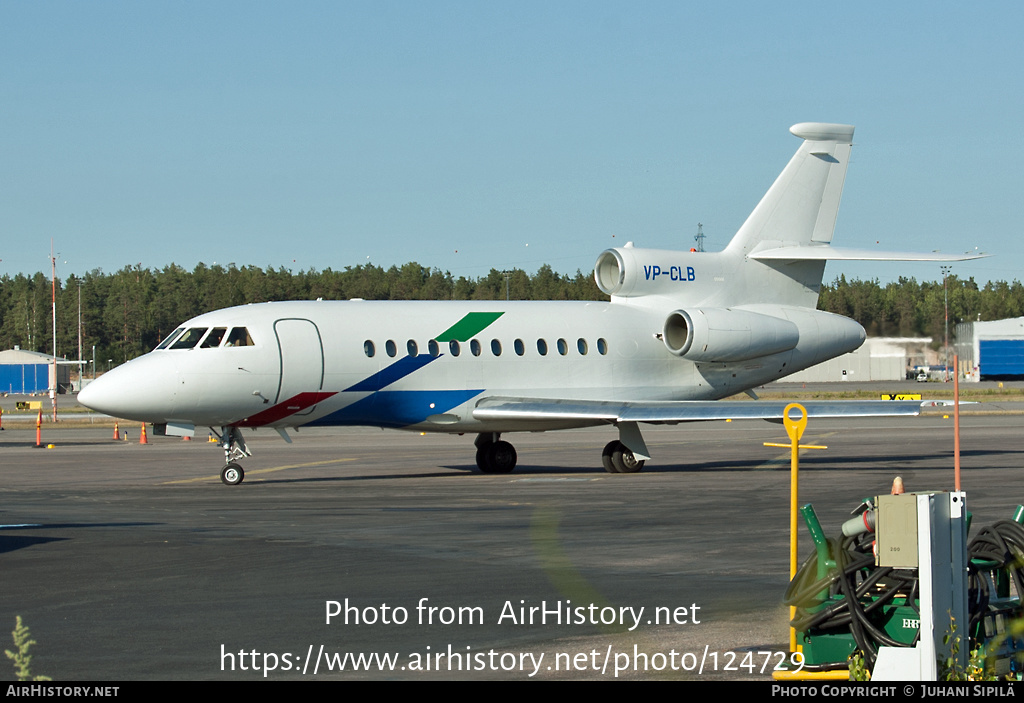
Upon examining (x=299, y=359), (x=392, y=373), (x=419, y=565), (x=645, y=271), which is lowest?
(x=419, y=565)

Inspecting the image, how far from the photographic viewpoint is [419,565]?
1227 centimetres

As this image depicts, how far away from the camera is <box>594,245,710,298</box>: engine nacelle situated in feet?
91.1

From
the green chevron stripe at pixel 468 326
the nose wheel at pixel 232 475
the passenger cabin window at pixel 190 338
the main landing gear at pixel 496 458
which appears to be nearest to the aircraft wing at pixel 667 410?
the main landing gear at pixel 496 458

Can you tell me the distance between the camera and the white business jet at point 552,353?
905 inches

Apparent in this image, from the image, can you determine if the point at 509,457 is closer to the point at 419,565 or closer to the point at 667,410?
the point at 667,410

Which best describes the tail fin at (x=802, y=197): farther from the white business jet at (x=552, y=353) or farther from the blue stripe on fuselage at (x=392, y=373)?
the blue stripe on fuselage at (x=392, y=373)

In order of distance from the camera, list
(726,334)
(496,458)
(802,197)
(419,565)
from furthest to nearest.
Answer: (802,197)
(726,334)
(496,458)
(419,565)

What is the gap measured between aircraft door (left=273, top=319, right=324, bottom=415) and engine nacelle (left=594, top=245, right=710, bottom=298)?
7.61 metres

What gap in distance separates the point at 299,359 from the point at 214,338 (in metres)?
1.63

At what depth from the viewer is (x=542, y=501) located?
19156mm

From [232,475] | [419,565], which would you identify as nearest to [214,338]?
[232,475]

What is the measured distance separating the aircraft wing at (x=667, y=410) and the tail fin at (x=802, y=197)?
5.90 metres

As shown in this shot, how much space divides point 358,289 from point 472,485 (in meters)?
92.6

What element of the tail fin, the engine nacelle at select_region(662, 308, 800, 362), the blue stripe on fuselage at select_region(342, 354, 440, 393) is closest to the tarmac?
the blue stripe on fuselage at select_region(342, 354, 440, 393)
